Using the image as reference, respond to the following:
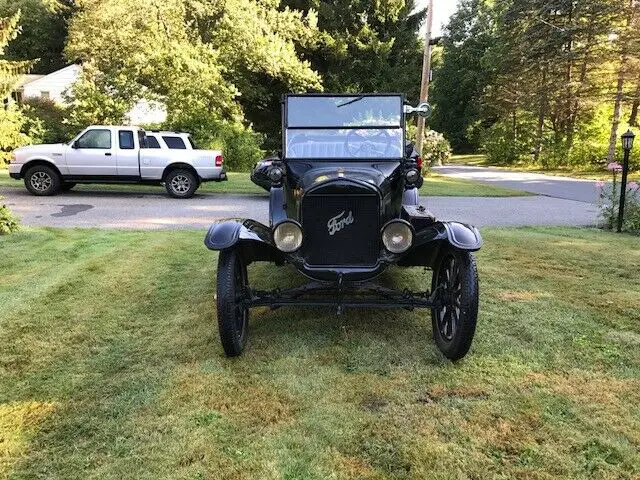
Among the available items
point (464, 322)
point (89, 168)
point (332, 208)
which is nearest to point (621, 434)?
point (464, 322)

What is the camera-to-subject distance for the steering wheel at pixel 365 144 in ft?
16.6

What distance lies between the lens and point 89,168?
1300 cm

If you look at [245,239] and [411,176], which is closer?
[245,239]

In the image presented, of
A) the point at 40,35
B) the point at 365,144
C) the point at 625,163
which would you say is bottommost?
the point at 625,163

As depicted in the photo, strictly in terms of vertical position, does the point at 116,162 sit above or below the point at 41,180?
above

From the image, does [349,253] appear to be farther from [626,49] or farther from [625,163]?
[626,49]

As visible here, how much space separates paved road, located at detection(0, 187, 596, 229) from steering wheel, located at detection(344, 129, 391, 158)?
191 inches

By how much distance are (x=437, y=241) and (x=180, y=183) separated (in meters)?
10.6

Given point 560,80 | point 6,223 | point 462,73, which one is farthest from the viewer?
point 462,73

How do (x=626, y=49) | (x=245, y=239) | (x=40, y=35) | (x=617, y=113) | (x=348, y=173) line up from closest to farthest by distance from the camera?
(x=245, y=239) < (x=348, y=173) < (x=626, y=49) < (x=617, y=113) < (x=40, y=35)

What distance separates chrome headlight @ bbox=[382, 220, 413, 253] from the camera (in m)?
3.77

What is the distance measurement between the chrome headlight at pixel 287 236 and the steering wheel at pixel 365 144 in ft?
4.86

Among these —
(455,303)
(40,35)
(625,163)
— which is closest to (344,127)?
(455,303)

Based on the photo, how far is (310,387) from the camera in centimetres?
332
